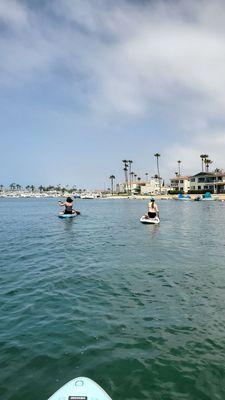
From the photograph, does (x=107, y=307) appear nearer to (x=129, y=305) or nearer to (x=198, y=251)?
(x=129, y=305)

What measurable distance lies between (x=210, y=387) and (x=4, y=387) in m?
3.93

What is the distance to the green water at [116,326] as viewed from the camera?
705 centimetres

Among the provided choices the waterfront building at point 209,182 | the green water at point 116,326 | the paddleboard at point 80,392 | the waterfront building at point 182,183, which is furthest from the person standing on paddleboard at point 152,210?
the waterfront building at point 182,183

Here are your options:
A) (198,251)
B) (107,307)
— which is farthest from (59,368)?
(198,251)

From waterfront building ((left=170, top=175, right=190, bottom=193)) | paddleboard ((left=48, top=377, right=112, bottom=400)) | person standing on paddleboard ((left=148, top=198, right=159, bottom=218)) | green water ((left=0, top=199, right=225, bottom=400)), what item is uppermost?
waterfront building ((left=170, top=175, right=190, bottom=193))

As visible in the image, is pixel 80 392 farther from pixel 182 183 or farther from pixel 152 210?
pixel 182 183

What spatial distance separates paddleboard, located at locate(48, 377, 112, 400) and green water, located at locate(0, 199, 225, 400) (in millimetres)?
994

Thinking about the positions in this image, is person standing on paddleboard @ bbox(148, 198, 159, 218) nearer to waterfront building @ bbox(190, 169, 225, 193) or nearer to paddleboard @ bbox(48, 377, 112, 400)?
paddleboard @ bbox(48, 377, 112, 400)

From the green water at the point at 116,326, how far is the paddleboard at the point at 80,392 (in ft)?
3.26

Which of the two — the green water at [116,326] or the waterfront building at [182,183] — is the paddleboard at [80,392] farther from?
the waterfront building at [182,183]

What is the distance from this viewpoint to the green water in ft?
23.1

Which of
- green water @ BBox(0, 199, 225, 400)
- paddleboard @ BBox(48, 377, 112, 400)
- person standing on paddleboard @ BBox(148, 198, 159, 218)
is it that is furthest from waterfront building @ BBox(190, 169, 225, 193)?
paddleboard @ BBox(48, 377, 112, 400)

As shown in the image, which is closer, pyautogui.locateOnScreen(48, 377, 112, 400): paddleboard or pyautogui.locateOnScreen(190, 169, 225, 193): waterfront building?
pyautogui.locateOnScreen(48, 377, 112, 400): paddleboard

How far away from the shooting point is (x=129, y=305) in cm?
1135
